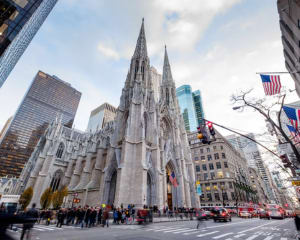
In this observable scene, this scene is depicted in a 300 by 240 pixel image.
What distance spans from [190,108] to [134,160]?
3886 inches

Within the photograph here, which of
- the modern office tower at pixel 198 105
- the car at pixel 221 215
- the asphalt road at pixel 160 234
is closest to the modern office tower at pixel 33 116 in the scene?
the asphalt road at pixel 160 234

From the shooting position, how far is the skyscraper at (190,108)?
110688 mm

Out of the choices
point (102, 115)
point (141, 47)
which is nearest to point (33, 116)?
point (102, 115)

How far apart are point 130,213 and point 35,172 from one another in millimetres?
37290

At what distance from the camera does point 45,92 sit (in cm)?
12750

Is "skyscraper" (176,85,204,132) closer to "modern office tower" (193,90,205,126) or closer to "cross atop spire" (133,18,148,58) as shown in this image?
"modern office tower" (193,90,205,126)

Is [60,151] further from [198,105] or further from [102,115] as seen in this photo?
[198,105]

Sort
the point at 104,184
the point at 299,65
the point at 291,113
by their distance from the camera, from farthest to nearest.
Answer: the point at 104,184 < the point at 299,65 < the point at 291,113

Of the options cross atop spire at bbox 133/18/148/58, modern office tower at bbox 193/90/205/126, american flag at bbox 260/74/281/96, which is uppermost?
modern office tower at bbox 193/90/205/126

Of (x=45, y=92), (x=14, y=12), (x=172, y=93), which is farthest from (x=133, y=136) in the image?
(x=45, y=92)

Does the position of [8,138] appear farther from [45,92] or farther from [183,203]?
[183,203]

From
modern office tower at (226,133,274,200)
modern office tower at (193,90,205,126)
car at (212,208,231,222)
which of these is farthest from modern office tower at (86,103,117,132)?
car at (212,208,231,222)

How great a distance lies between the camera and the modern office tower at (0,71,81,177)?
327 ft

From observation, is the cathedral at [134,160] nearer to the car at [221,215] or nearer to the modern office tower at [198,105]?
the car at [221,215]
